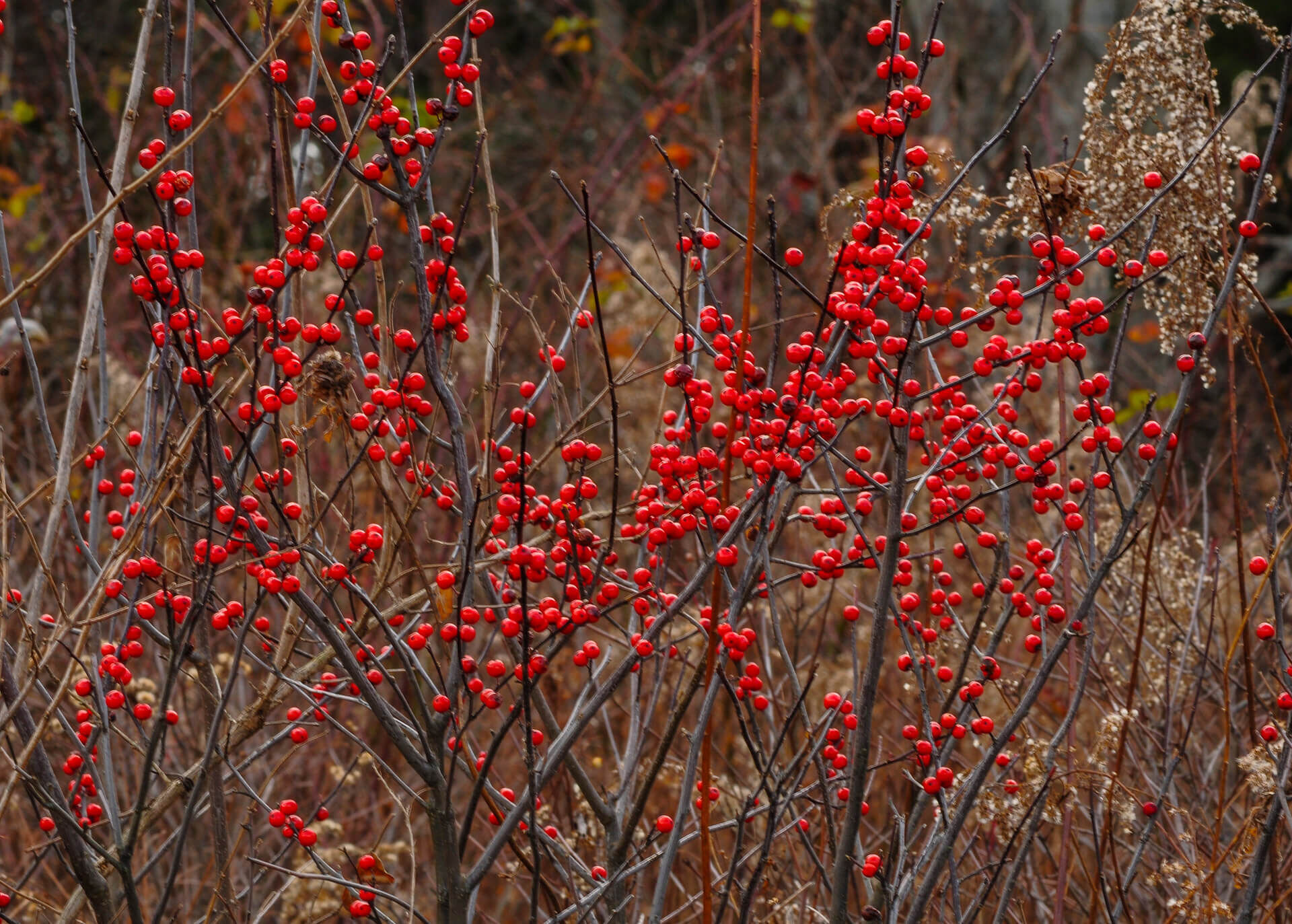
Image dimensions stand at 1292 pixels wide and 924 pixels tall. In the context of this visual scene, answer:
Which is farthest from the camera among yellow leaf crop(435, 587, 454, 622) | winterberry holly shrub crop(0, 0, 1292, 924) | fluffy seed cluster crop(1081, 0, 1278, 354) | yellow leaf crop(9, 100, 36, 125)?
yellow leaf crop(9, 100, 36, 125)

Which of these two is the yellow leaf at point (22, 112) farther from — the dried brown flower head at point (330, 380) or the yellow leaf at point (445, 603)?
the yellow leaf at point (445, 603)

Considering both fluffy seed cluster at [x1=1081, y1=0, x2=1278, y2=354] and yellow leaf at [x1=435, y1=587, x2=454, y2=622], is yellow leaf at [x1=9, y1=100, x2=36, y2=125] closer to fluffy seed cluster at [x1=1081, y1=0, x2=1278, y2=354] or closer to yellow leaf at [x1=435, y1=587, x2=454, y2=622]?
yellow leaf at [x1=435, y1=587, x2=454, y2=622]

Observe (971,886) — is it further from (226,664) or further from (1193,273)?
(226,664)

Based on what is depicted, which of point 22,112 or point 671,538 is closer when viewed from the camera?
point 671,538

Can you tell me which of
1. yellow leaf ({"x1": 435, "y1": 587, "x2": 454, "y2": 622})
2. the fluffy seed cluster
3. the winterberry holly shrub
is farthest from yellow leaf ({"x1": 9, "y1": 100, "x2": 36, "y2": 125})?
the fluffy seed cluster

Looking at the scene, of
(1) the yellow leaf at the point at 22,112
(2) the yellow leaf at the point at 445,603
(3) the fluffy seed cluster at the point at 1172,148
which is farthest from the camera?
(1) the yellow leaf at the point at 22,112

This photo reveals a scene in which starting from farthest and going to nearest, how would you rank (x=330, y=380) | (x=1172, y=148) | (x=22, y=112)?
(x=22, y=112)
(x=1172, y=148)
(x=330, y=380)

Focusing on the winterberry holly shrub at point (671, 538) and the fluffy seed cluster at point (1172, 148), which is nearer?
the winterberry holly shrub at point (671, 538)

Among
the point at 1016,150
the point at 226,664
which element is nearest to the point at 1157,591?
the point at 226,664

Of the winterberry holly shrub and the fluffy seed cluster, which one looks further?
the fluffy seed cluster

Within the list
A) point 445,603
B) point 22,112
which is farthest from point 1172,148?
point 22,112

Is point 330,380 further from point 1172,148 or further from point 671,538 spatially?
point 1172,148

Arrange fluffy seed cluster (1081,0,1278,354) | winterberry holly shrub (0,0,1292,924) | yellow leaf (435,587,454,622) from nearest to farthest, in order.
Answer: winterberry holly shrub (0,0,1292,924) < yellow leaf (435,587,454,622) < fluffy seed cluster (1081,0,1278,354)

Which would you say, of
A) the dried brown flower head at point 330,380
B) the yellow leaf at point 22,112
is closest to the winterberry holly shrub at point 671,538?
the dried brown flower head at point 330,380
